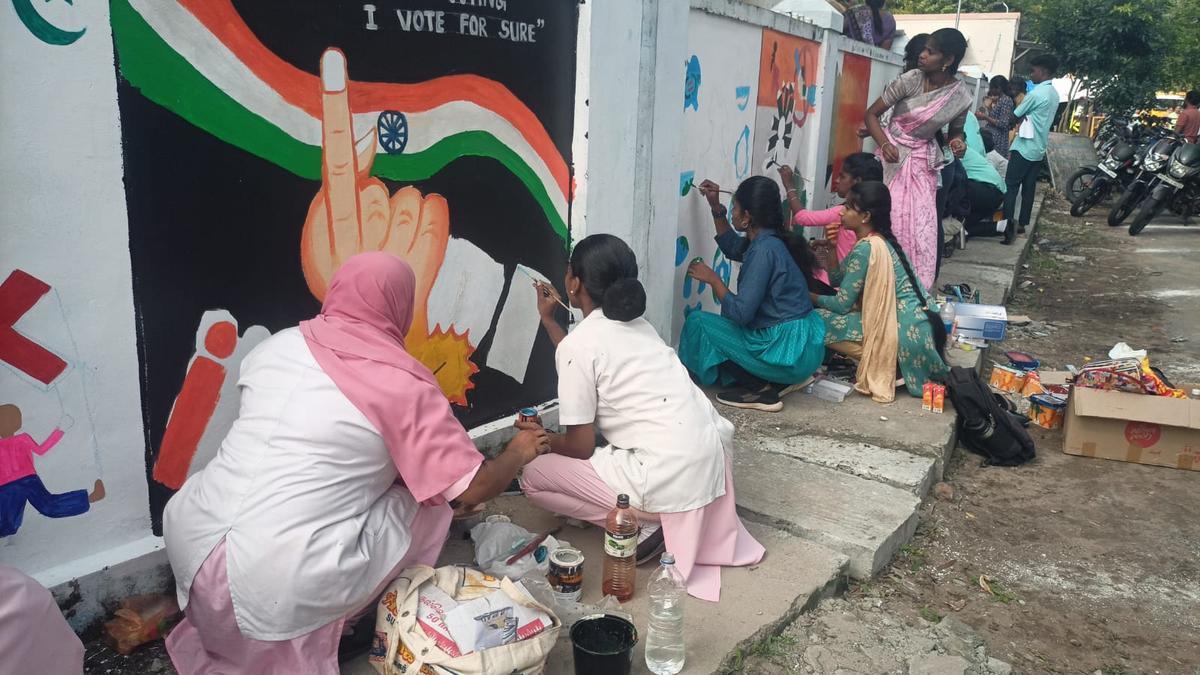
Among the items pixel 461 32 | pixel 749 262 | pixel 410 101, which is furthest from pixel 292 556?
pixel 749 262

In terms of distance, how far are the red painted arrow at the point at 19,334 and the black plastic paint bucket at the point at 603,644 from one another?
1488 mm

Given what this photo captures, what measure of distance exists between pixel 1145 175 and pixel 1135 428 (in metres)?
9.21

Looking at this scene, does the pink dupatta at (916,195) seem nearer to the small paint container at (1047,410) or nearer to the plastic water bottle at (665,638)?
the small paint container at (1047,410)

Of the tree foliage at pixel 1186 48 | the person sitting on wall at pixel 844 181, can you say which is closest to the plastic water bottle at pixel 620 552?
the person sitting on wall at pixel 844 181

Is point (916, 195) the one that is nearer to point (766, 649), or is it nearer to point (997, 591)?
point (997, 591)

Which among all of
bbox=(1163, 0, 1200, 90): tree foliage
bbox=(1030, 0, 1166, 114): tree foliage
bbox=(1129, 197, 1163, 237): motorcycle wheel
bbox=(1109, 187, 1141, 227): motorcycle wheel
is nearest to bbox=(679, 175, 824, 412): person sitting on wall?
bbox=(1129, 197, 1163, 237): motorcycle wheel

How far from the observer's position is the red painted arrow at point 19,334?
207 cm

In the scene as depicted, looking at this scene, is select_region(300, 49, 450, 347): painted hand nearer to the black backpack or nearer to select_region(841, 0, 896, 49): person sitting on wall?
the black backpack

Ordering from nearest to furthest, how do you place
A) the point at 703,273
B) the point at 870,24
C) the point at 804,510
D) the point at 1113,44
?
the point at 804,510 → the point at 703,273 → the point at 870,24 → the point at 1113,44

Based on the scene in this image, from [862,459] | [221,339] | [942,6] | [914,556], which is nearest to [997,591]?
[914,556]

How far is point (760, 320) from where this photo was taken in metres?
4.44

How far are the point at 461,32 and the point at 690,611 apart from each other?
210cm

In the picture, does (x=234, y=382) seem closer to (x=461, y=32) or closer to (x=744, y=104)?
(x=461, y=32)

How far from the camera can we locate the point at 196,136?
2367 millimetres
